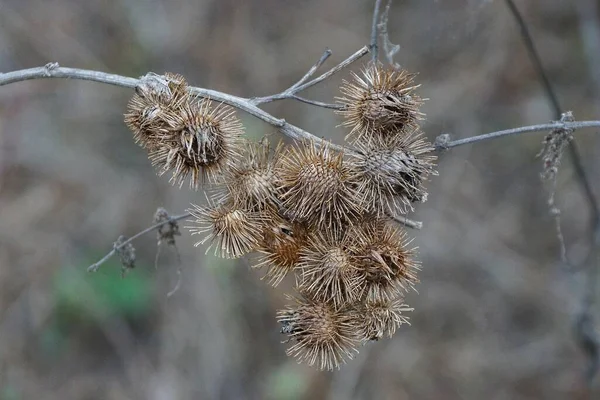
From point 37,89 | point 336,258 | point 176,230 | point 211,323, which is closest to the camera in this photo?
point 336,258

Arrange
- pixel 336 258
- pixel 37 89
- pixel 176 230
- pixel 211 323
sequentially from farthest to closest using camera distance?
pixel 37 89
pixel 211 323
pixel 176 230
pixel 336 258

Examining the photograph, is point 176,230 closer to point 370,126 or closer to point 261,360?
point 370,126

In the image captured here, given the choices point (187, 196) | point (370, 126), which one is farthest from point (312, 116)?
point (370, 126)

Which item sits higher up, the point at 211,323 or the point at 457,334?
the point at 457,334

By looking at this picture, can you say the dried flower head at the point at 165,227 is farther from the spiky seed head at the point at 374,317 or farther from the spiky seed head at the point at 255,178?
the spiky seed head at the point at 374,317

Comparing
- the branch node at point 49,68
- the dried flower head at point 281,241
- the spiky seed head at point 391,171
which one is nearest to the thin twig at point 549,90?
the spiky seed head at point 391,171

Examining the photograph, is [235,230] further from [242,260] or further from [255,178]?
[242,260]

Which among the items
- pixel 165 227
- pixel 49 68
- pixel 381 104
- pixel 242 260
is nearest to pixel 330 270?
pixel 381 104
